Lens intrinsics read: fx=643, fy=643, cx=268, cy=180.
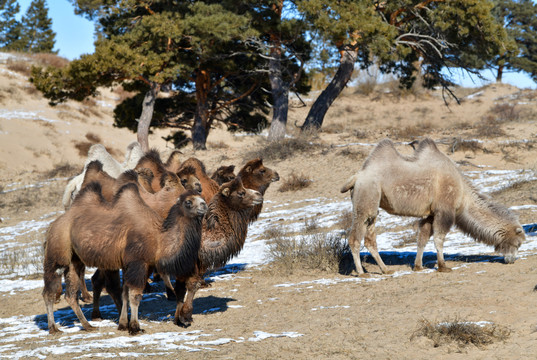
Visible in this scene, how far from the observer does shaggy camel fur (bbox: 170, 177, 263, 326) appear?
796cm

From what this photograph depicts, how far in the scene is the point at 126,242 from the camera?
280 inches

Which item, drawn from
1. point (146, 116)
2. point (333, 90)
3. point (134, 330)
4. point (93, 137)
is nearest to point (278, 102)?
point (333, 90)

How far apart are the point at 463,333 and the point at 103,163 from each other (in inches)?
303

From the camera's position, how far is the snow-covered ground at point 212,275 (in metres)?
6.45

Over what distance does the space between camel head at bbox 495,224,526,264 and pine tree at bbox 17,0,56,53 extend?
2503 inches

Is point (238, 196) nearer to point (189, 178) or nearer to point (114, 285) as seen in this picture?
point (114, 285)

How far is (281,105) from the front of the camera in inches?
966

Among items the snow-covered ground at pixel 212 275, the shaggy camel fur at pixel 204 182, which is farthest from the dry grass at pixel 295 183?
the shaggy camel fur at pixel 204 182

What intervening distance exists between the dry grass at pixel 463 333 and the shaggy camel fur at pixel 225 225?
2811mm

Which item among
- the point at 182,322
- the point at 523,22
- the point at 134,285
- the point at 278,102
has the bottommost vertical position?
the point at 182,322

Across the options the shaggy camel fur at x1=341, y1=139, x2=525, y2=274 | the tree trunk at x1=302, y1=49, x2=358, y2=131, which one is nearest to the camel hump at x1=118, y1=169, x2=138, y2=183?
the shaggy camel fur at x1=341, y1=139, x2=525, y2=274

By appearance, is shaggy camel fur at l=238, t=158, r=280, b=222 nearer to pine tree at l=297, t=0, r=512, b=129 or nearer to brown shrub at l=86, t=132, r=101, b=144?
pine tree at l=297, t=0, r=512, b=129

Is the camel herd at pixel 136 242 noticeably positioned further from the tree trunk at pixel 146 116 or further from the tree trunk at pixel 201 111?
the tree trunk at pixel 201 111

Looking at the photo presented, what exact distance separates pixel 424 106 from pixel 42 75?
28.0 metres
